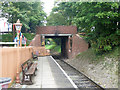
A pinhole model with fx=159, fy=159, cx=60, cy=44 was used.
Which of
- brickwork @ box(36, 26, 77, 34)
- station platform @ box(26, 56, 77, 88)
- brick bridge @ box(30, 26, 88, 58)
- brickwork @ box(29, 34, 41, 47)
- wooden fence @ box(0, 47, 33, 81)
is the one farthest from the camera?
brickwork @ box(36, 26, 77, 34)

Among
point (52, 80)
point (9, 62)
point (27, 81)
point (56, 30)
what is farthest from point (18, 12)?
point (27, 81)

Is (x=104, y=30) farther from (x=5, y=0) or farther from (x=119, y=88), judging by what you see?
(x=5, y=0)

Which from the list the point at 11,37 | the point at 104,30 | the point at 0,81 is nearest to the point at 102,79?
the point at 104,30

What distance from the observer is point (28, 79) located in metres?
8.56

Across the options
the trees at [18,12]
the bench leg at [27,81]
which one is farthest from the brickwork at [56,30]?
the bench leg at [27,81]

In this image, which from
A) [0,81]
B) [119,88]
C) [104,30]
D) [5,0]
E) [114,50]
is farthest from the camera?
[5,0]

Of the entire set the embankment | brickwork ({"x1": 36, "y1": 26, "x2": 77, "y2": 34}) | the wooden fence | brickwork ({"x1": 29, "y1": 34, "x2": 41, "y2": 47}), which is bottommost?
the embankment

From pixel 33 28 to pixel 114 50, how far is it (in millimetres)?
26276

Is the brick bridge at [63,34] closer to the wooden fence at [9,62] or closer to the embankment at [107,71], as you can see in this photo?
the embankment at [107,71]

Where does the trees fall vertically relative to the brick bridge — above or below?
above

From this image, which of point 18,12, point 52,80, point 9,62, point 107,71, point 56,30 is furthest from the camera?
point 56,30

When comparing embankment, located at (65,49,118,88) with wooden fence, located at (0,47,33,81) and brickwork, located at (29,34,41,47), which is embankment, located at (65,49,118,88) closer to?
wooden fence, located at (0,47,33,81)

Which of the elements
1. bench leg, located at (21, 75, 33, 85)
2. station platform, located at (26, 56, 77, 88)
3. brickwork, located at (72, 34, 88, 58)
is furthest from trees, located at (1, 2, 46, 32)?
bench leg, located at (21, 75, 33, 85)

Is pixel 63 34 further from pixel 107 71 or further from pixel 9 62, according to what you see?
pixel 9 62
